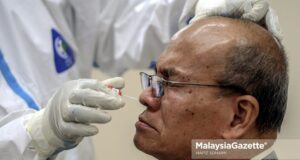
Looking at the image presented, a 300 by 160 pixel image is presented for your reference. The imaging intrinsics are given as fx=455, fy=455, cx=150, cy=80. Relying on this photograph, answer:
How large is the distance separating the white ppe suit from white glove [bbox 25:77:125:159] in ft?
0.14

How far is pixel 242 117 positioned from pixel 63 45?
67cm

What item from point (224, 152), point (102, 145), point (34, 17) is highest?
point (34, 17)

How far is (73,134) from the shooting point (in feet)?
3.87

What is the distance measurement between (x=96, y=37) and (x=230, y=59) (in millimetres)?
674

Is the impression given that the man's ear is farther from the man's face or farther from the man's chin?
the man's chin

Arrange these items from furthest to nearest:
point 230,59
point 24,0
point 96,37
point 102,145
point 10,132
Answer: point 102,145 < point 96,37 < point 24,0 < point 10,132 < point 230,59

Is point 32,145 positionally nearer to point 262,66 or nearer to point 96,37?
point 96,37

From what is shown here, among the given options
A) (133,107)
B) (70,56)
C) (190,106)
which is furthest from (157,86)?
(133,107)

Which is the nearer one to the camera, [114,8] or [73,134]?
[73,134]

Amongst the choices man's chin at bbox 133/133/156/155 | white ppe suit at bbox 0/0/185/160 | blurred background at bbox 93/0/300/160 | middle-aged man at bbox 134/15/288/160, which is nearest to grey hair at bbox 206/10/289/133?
middle-aged man at bbox 134/15/288/160

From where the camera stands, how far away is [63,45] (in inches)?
59.2

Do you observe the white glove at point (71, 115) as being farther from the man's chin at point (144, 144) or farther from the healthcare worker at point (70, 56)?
the man's chin at point (144, 144)

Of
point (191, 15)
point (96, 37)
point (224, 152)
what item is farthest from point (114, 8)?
point (224, 152)

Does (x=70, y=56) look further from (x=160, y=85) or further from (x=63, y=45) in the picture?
(x=160, y=85)
